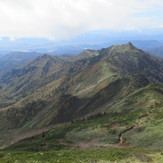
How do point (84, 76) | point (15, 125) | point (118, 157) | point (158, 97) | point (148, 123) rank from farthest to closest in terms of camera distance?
point (84, 76) < point (15, 125) < point (158, 97) < point (148, 123) < point (118, 157)

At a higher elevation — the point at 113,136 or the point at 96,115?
the point at 113,136

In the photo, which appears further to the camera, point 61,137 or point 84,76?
point 84,76

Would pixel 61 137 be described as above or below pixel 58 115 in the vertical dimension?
above

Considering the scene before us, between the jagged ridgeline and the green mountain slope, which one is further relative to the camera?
the jagged ridgeline

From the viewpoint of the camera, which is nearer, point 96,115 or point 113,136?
point 113,136

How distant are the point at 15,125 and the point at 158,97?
80.6m

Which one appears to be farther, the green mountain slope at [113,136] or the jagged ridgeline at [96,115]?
→ the jagged ridgeline at [96,115]

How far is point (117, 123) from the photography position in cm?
5184

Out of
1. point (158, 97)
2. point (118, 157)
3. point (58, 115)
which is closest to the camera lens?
point (118, 157)

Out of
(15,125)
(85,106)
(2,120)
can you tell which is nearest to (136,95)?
(85,106)

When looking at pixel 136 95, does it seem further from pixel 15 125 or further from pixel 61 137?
pixel 15 125

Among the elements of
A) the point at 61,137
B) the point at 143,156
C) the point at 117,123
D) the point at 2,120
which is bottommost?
the point at 2,120

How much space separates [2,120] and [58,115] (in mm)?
46446

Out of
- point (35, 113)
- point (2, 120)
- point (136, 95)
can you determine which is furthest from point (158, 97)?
point (2, 120)
